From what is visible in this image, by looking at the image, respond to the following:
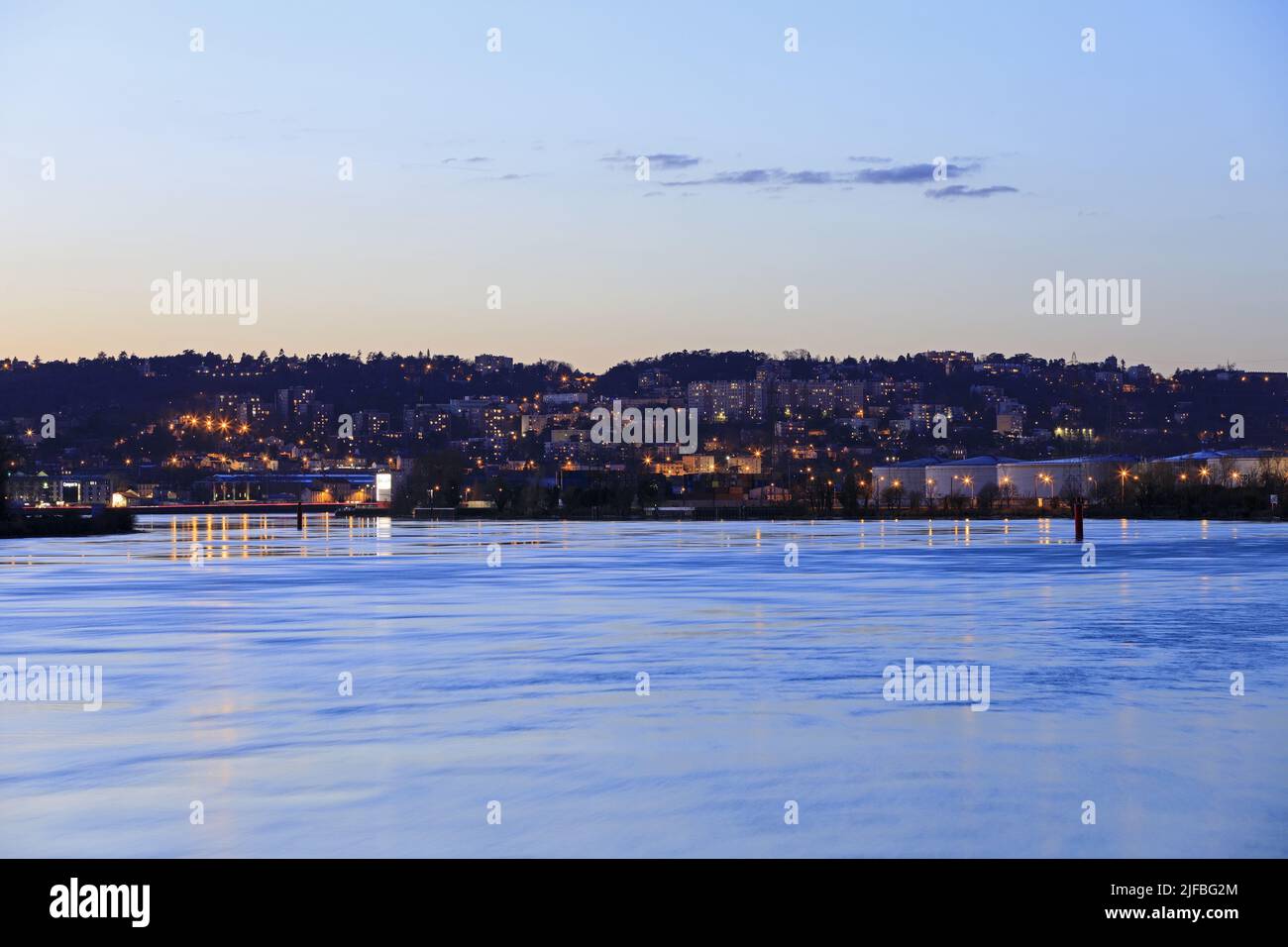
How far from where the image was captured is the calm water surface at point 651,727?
29.0 feet

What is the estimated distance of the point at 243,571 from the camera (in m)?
36.5

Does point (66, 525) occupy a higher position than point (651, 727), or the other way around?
point (651, 727)

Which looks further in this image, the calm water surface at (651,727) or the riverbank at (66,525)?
the riverbank at (66,525)

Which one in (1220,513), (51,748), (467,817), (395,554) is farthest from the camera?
(1220,513)

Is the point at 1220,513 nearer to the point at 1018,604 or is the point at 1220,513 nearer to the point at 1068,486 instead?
the point at 1068,486

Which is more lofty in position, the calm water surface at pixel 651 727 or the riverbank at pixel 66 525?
the calm water surface at pixel 651 727

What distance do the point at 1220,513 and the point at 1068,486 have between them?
1486 inches

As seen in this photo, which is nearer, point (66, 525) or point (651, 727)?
point (651, 727)

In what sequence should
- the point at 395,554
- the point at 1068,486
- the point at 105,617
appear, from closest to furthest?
the point at 105,617, the point at 395,554, the point at 1068,486

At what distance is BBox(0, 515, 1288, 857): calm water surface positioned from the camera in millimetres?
8836

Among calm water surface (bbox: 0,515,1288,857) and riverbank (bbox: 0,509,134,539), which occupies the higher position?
calm water surface (bbox: 0,515,1288,857)

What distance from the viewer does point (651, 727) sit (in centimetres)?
1226
